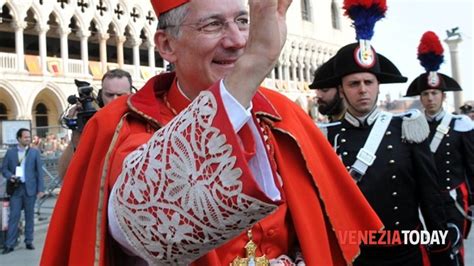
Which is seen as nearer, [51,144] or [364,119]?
[364,119]

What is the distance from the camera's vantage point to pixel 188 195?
1057mm

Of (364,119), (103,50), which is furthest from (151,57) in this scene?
(364,119)

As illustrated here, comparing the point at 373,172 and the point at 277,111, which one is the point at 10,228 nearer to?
the point at 373,172

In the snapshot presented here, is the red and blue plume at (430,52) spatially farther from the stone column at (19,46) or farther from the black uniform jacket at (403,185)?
the stone column at (19,46)

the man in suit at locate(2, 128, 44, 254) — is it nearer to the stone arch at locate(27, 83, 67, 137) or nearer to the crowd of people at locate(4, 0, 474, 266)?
the crowd of people at locate(4, 0, 474, 266)

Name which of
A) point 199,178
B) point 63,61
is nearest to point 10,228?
point 199,178

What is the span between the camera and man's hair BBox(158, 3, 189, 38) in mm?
1545

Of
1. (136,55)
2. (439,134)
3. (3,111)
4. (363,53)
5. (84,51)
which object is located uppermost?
(136,55)

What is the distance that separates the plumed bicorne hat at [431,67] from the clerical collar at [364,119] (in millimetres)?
2269

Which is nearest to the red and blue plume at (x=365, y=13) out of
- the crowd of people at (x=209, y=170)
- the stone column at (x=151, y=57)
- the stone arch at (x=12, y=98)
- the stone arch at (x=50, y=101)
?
the crowd of people at (x=209, y=170)

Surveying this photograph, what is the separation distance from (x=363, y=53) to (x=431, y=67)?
2.50m

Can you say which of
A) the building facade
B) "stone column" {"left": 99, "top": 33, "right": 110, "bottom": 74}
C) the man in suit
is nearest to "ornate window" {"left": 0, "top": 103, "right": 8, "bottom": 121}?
the building facade

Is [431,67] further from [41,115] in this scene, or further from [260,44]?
[41,115]

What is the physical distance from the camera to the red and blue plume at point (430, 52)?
5637mm
